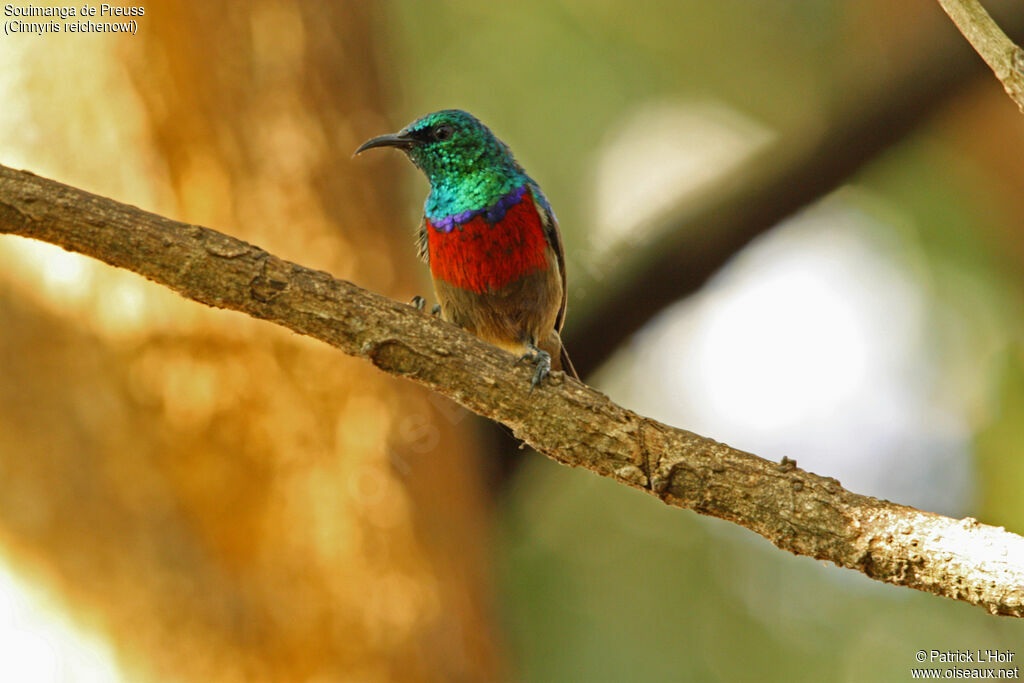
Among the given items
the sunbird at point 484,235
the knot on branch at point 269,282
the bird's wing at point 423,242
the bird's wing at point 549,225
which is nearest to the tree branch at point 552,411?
the knot on branch at point 269,282

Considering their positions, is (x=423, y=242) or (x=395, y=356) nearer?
(x=395, y=356)

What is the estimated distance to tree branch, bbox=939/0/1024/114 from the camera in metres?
2.15

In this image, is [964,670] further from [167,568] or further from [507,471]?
[167,568]

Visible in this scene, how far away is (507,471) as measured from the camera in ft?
19.8

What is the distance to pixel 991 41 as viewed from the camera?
2164 mm

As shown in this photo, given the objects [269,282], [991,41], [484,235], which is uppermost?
[484,235]

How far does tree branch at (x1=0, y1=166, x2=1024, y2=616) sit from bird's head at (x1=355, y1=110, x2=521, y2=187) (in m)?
1.34

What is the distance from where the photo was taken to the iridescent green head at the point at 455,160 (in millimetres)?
3938

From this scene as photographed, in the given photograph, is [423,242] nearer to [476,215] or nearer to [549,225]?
[476,215]

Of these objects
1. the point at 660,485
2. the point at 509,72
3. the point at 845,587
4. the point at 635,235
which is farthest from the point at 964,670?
the point at 509,72

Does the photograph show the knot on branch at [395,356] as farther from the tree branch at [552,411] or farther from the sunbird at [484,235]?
the sunbird at [484,235]

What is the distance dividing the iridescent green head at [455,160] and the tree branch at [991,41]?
82.5 inches

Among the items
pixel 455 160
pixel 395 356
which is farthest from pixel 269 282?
pixel 455 160

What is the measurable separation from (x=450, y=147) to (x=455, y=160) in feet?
0.23
